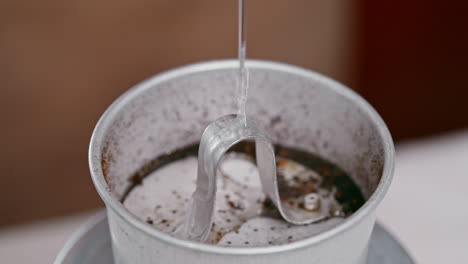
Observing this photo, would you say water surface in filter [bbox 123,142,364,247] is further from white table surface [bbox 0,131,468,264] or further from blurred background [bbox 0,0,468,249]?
blurred background [bbox 0,0,468,249]

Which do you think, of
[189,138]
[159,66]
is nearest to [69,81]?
[159,66]

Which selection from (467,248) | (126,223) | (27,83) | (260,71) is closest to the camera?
(126,223)

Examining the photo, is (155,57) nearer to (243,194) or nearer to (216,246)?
(243,194)

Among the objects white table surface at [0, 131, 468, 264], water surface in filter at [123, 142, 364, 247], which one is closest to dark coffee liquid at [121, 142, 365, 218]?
water surface in filter at [123, 142, 364, 247]

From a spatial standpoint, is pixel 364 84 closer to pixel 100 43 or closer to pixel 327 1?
pixel 327 1

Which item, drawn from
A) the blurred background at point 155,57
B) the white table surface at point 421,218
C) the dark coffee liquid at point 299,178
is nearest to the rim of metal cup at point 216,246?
the dark coffee liquid at point 299,178

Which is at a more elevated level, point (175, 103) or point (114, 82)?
point (175, 103)

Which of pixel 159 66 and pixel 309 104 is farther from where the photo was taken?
pixel 159 66
